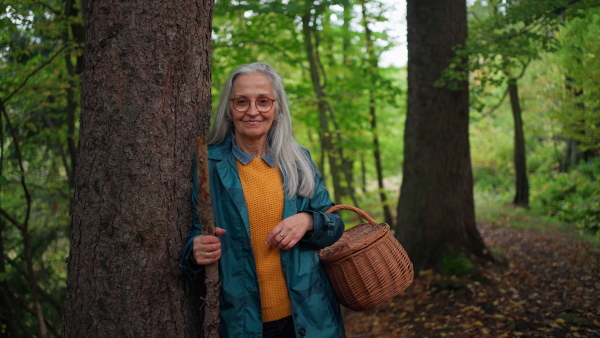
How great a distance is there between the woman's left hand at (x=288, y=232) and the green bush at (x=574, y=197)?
9.74 meters

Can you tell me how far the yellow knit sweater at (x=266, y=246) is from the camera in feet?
7.11

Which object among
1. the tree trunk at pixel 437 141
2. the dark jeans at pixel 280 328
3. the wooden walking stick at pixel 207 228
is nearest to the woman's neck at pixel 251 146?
the wooden walking stick at pixel 207 228

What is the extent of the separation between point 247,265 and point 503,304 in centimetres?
421

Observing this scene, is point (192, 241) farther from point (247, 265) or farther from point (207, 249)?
point (247, 265)

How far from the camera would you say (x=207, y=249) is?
196 cm

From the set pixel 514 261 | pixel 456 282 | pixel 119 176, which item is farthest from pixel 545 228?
pixel 119 176

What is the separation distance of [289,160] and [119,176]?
2.82 ft

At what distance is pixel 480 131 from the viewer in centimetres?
2191

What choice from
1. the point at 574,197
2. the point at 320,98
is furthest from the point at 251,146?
the point at 574,197

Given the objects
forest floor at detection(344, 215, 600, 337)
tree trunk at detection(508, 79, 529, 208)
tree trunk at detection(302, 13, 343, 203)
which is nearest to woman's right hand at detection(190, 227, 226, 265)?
forest floor at detection(344, 215, 600, 337)

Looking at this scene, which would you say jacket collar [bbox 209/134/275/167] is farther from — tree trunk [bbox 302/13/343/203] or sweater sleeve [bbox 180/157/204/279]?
tree trunk [bbox 302/13/343/203]

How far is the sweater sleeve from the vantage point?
205 cm

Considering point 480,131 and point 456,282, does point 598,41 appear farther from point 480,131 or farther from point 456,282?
point 480,131

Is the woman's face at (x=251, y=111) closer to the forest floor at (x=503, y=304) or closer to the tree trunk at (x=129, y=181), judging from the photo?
the tree trunk at (x=129, y=181)
